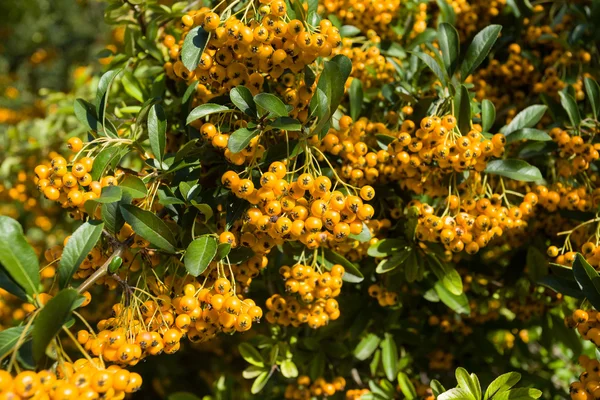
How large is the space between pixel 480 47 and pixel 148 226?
1.50 meters

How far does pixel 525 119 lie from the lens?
7.16ft

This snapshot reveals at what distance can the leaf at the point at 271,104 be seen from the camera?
5.11 feet

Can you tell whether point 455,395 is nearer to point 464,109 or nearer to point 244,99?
point 464,109

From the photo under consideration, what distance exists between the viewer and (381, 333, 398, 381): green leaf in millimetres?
2432

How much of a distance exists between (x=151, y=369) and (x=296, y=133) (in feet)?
10.3

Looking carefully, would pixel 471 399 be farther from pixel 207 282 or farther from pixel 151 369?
pixel 151 369

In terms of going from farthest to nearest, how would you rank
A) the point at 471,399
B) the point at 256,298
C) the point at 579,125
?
the point at 256,298, the point at 579,125, the point at 471,399

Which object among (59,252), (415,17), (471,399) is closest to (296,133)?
(59,252)

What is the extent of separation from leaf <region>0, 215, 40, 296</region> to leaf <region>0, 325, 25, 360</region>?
0.35ft

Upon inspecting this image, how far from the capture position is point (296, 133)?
1768mm

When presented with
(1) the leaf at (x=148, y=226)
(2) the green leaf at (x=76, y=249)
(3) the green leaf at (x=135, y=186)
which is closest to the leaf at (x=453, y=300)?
(1) the leaf at (x=148, y=226)

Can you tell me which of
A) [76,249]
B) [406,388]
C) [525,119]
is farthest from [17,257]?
[525,119]

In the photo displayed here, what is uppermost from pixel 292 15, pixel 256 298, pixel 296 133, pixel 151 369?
pixel 292 15

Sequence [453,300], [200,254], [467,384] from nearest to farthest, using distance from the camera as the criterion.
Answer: [200,254] < [467,384] < [453,300]
